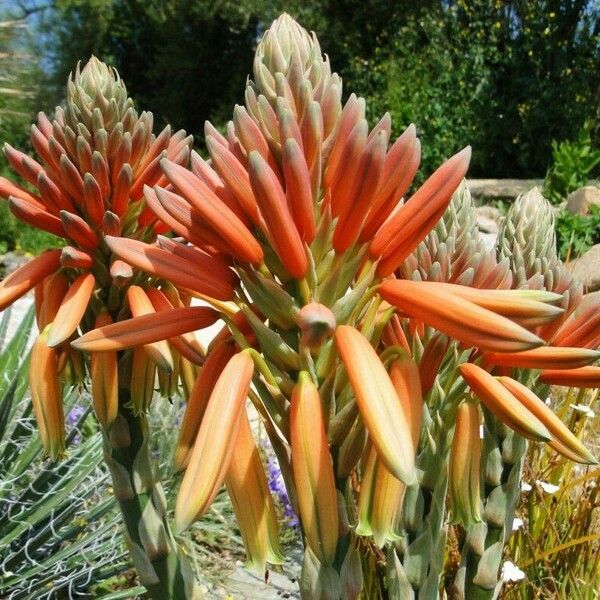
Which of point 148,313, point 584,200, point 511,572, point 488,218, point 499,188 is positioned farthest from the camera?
point 499,188

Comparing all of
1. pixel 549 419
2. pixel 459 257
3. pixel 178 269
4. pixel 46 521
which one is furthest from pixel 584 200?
pixel 178 269

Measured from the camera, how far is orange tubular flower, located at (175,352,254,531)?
729mm

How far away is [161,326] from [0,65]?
29.9 feet

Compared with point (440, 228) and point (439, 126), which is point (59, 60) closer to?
point (439, 126)

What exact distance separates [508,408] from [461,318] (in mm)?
180

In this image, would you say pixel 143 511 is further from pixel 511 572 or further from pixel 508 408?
pixel 511 572

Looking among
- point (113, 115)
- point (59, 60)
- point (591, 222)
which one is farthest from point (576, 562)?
point (59, 60)

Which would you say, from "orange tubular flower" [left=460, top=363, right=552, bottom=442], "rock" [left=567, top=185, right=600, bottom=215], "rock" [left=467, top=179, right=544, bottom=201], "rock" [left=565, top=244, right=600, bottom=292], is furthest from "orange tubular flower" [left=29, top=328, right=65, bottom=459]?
"rock" [left=467, top=179, right=544, bottom=201]

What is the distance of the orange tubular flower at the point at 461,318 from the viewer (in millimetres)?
751

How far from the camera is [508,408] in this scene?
2.90 ft

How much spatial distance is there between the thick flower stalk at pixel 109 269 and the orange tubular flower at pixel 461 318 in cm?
49

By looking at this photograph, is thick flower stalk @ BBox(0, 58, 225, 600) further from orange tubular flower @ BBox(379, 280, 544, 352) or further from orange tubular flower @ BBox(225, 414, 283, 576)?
orange tubular flower @ BBox(379, 280, 544, 352)

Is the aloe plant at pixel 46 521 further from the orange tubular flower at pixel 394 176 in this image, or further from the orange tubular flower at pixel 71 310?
the orange tubular flower at pixel 394 176

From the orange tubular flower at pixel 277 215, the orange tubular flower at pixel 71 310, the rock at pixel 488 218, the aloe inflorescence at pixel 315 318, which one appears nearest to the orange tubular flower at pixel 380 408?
the aloe inflorescence at pixel 315 318
